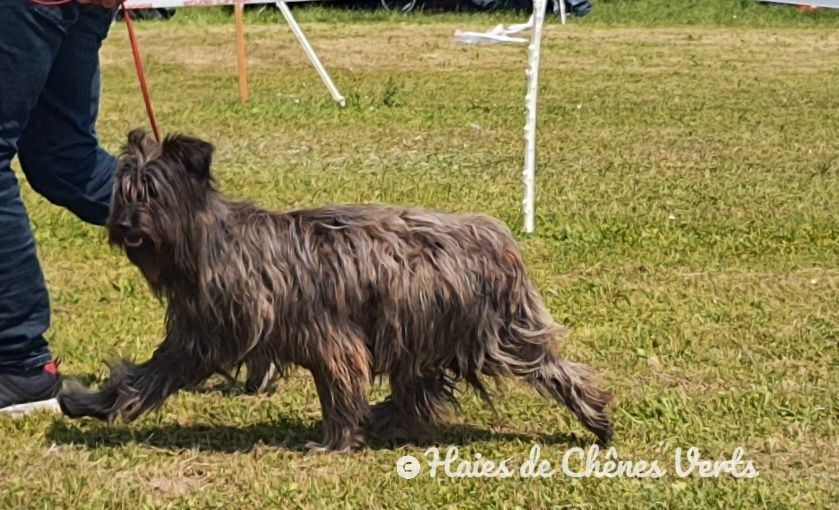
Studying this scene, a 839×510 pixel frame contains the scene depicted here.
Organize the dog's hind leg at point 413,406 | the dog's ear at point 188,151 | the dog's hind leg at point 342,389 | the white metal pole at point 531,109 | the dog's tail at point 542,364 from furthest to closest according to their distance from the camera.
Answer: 1. the white metal pole at point 531,109
2. the dog's hind leg at point 413,406
3. the dog's tail at point 542,364
4. the dog's hind leg at point 342,389
5. the dog's ear at point 188,151

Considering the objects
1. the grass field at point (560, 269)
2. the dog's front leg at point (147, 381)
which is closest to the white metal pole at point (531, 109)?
the grass field at point (560, 269)

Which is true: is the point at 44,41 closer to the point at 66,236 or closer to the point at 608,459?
the point at 608,459

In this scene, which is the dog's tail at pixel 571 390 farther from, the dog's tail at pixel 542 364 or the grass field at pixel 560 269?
A: the grass field at pixel 560 269

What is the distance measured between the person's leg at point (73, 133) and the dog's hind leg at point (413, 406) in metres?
1.25

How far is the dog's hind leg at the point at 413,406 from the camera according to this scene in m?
5.00

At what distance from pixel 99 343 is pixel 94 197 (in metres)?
1.09

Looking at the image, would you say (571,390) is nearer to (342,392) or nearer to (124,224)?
(342,392)

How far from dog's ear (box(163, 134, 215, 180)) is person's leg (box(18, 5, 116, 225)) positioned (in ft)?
2.67

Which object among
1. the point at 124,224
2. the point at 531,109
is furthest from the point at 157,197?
the point at 531,109

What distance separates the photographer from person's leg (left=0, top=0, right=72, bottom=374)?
16.0 ft

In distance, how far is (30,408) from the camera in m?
5.24

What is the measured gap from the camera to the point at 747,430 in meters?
5.09

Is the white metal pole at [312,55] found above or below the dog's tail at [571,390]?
below

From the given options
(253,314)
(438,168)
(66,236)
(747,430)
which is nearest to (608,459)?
(747,430)
